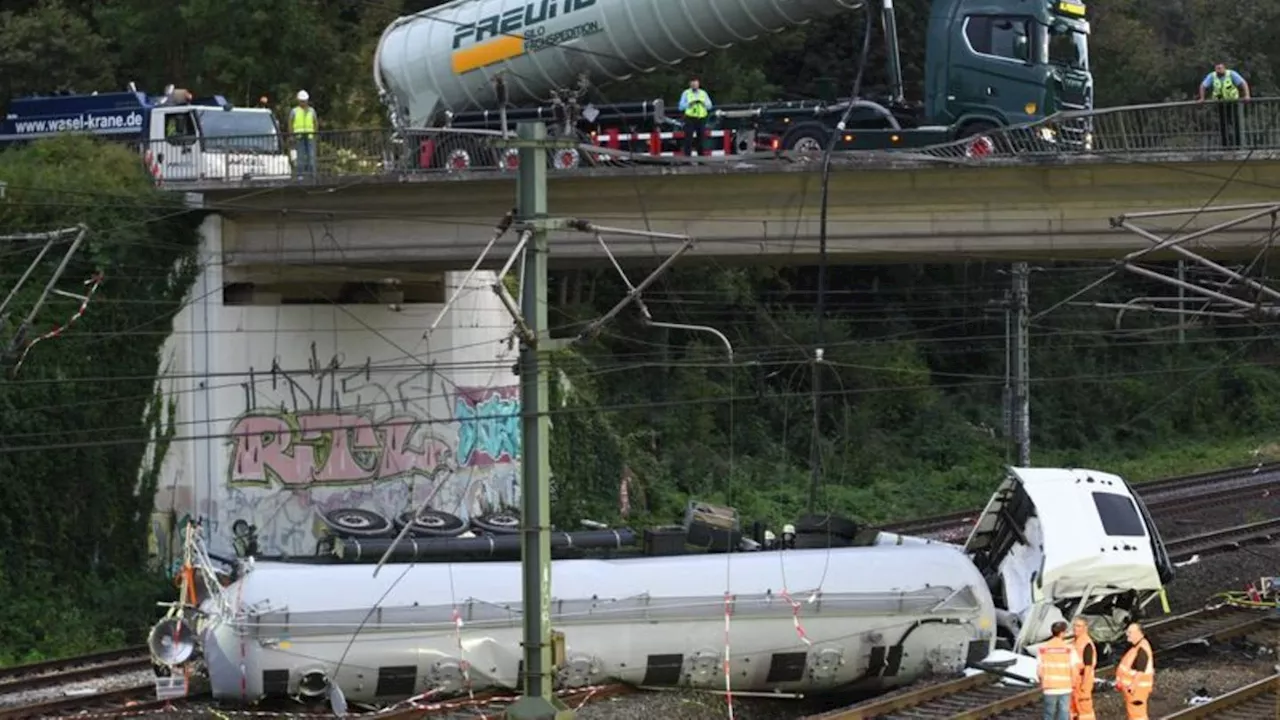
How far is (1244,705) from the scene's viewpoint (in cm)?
2242

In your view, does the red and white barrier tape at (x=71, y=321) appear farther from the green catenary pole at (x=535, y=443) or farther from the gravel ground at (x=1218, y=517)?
the gravel ground at (x=1218, y=517)

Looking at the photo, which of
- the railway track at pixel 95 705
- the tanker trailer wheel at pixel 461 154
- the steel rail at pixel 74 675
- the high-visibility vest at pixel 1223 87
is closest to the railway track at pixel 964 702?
the railway track at pixel 95 705

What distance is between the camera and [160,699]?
2309cm

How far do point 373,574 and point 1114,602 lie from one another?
9903 millimetres

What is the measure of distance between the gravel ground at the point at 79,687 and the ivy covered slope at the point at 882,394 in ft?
50.9

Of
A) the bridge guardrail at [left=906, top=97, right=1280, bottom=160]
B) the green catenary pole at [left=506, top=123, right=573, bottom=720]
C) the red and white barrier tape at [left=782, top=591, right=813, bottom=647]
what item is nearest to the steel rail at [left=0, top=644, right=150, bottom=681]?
the green catenary pole at [left=506, top=123, right=573, bottom=720]

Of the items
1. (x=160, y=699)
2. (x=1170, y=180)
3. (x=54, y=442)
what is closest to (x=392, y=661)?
(x=160, y=699)

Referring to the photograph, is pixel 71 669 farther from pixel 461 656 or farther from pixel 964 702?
pixel 964 702

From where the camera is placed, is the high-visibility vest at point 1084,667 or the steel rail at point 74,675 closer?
the high-visibility vest at point 1084,667

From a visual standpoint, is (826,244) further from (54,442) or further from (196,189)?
(54,442)

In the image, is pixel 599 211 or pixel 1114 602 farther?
pixel 599 211

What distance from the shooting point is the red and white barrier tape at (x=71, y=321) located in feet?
100

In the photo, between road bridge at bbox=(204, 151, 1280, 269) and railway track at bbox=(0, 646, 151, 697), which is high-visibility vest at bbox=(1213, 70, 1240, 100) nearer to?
road bridge at bbox=(204, 151, 1280, 269)

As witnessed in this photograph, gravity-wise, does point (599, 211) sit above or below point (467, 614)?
above
